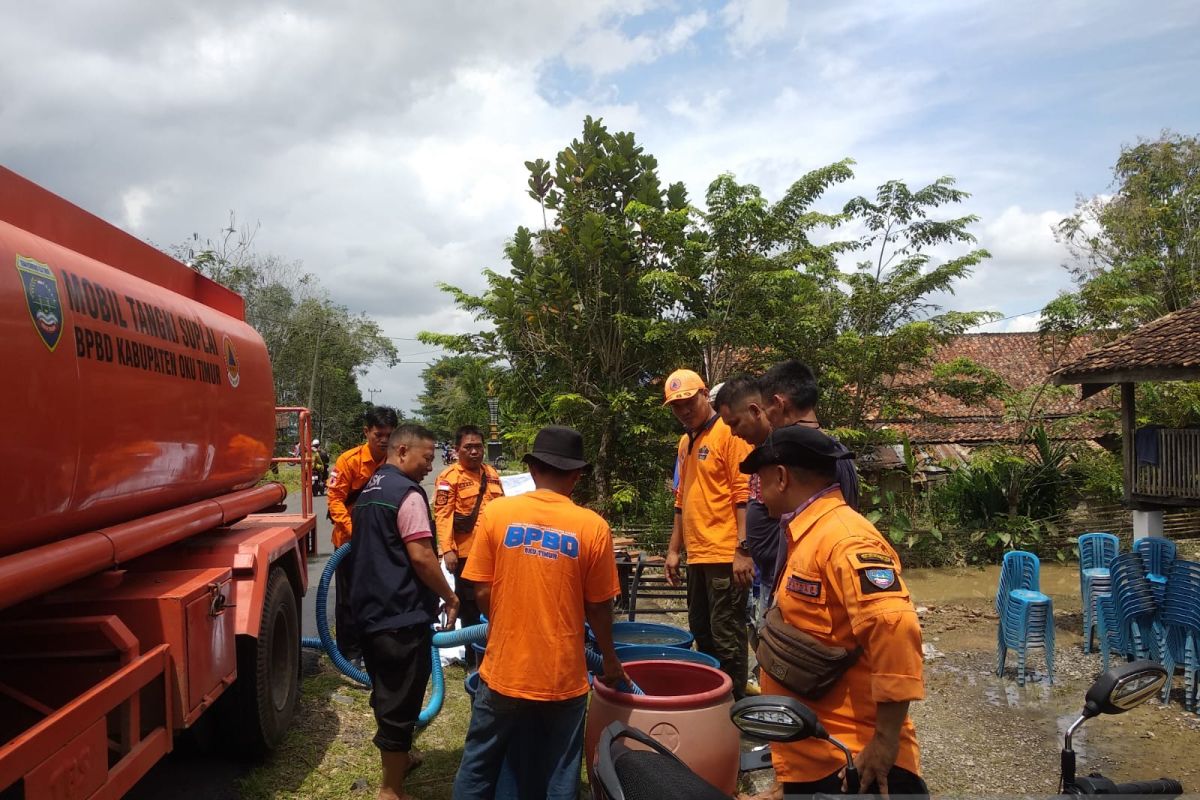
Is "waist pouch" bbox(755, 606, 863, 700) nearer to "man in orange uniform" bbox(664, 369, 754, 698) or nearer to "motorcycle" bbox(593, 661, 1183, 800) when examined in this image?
"motorcycle" bbox(593, 661, 1183, 800)

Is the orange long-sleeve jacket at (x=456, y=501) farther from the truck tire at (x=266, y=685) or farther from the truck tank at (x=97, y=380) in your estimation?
the truck tank at (x=97, y=380)

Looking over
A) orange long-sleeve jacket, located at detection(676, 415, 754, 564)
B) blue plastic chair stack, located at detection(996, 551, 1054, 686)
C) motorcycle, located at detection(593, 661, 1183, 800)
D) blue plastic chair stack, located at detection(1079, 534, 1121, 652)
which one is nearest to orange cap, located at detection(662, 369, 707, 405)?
orange long-sleeve jacket, located at detection(676, 415, 754, 564)

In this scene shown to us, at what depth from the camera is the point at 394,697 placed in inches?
145

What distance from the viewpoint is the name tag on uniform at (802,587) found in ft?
7.23

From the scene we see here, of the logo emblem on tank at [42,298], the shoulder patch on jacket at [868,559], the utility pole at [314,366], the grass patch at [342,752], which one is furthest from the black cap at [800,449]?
the utility pole at [314,366]

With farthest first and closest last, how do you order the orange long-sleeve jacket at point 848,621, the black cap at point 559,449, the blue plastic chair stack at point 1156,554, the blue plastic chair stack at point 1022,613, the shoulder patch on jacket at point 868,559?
the blue plastic chair stack at point 1156,554
the blue plastic chair stack at point 1022,613
the black cap at point 559,449
the shoulder patch on jacket at point 868,559
the orange long-sleeve jacket at point 848,621

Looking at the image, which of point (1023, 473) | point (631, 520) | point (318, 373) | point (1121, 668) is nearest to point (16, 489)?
point (1121, 668)

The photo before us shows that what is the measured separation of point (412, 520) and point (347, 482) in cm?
274

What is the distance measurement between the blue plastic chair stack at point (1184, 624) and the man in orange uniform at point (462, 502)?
16.2 feet

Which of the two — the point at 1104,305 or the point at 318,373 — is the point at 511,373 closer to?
the point at 1104,305

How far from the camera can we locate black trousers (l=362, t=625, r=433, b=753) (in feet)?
12.1

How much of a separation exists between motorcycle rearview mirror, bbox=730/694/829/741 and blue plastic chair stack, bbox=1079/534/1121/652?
261 inches

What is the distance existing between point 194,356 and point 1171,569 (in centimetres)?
665

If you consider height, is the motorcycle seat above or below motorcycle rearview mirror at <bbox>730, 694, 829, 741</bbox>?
below
